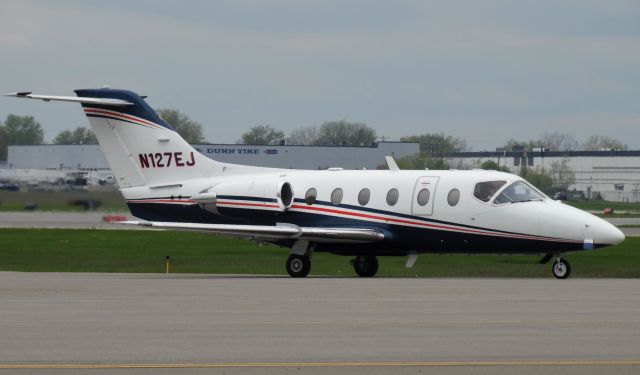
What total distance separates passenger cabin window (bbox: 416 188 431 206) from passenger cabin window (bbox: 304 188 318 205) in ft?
9.14

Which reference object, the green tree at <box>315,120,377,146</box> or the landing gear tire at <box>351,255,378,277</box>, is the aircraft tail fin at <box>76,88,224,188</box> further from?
the green tree at <box>315,120,377,146</box>

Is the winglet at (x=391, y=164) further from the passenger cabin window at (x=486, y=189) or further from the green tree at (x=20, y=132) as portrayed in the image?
the green tree at (x=20, y=132)

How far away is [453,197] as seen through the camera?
2872cm

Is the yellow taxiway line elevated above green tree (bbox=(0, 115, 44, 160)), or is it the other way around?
green tree (bbox=(0, 115, 44, 160))

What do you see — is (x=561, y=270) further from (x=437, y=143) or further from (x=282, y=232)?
(x=437, y=143)

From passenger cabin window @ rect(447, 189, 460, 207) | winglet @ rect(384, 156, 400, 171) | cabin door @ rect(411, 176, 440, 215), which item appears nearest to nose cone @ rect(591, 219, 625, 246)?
passenger cabin window @ rect(447, 189, 460, 207)

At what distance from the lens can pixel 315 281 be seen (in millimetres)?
26906

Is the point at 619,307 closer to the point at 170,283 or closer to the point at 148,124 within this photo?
the point at 170,283

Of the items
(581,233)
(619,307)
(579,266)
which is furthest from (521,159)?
(619,307)

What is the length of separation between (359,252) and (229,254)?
11628 mm

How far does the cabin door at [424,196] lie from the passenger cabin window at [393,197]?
464 millimetres

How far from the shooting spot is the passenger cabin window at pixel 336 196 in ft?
99.6

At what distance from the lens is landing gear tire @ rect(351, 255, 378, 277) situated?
1222 inches

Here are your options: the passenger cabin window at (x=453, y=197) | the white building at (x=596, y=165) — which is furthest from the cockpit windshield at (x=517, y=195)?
the white building at (x=596, y=165)
